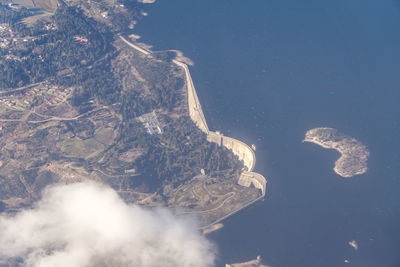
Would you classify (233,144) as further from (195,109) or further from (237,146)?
(195,109)

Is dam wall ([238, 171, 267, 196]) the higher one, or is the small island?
the small island

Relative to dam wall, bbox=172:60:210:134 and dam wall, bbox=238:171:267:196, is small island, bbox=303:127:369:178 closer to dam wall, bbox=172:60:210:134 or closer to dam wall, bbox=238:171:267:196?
dam wall, bbox=238:171:267:196

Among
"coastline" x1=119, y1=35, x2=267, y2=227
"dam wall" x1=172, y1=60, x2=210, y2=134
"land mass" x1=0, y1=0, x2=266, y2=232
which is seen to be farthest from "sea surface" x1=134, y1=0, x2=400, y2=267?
"land mass" x1=0, y1=0, x2=266, y2=232

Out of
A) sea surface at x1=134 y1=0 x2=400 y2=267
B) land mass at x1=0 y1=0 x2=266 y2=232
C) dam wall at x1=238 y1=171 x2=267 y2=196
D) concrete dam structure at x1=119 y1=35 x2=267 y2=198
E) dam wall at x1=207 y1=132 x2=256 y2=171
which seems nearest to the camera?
sea surface at x1=134 y1=0 x2=400 y2=267

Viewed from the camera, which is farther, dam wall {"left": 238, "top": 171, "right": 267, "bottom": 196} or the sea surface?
dam wall {"left": 238, "top": 171, "right": 267, "bottom": 196}

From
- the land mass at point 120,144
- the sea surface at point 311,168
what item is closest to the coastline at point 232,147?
the land mass at point 120,144

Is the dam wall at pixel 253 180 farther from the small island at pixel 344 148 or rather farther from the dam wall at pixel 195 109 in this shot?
the small island at pixel 344 148
